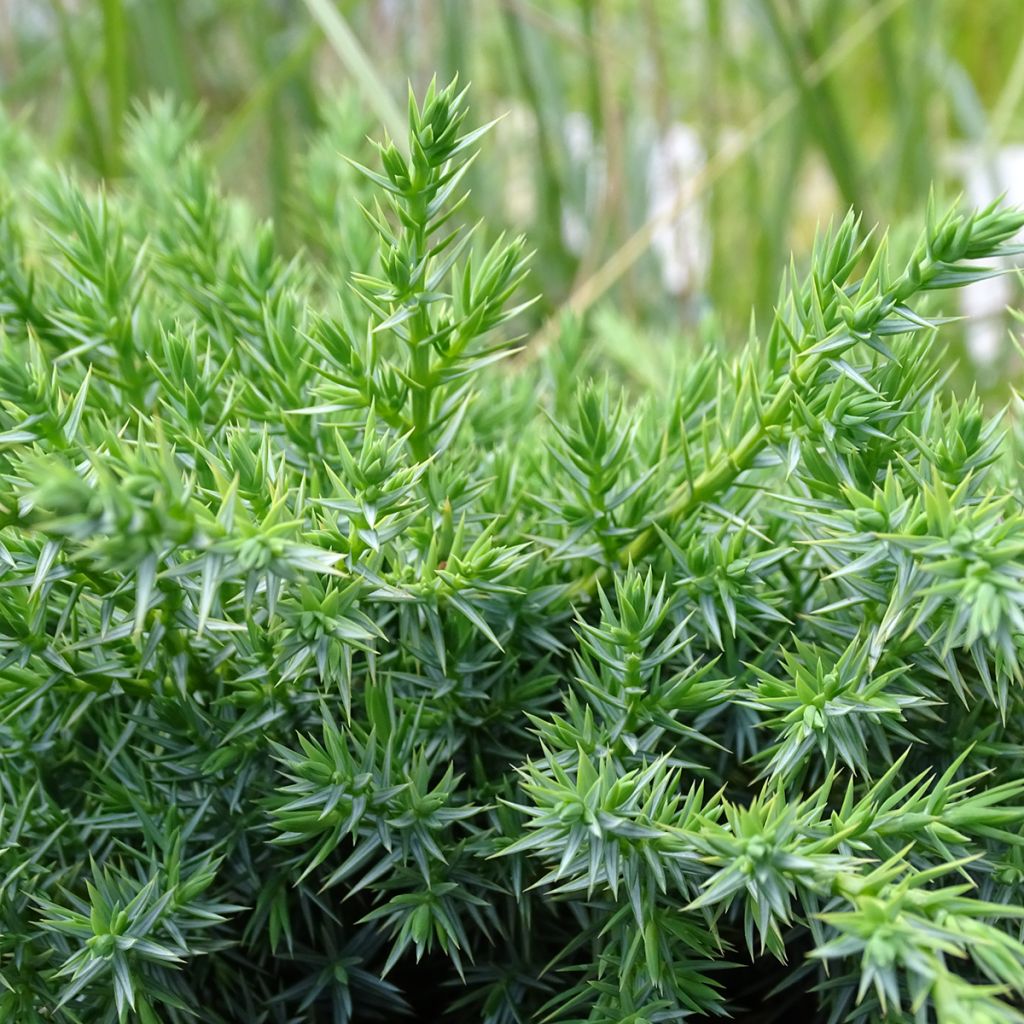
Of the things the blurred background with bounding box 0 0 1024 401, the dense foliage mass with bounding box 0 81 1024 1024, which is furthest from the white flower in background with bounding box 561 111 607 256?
the dense foliage mass with bounding box 0 81 1024 1024

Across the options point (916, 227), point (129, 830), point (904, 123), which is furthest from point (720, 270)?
point (129, 830)

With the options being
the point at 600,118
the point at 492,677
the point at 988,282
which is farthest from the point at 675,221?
the point at 492,677

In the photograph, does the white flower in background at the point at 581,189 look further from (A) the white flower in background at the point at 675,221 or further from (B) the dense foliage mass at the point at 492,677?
(B) the dense foliage mass at the point at 492,677

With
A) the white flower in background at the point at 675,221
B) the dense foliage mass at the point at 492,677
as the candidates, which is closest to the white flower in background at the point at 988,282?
the white flower in background at the point at 675,221

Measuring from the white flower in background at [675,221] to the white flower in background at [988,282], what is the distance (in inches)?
11.2

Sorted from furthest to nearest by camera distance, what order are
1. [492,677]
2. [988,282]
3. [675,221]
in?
[988,282]
[675,221]
[492,677]

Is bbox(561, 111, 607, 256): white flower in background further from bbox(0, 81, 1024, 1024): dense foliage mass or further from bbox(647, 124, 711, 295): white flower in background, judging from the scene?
bbox(0, 81, 1024, 1024): dense foliage mass

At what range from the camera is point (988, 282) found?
155 centimetres

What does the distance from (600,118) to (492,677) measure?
0.99 metres

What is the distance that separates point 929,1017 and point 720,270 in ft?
3.55

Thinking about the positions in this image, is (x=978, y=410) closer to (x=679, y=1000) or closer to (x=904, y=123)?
(x=679, y=1000)

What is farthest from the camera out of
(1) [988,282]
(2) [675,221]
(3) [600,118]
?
(1) [988,282]

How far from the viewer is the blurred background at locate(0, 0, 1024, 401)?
92 centimetres

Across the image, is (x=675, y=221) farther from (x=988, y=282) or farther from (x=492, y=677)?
(x=492, y=677)
